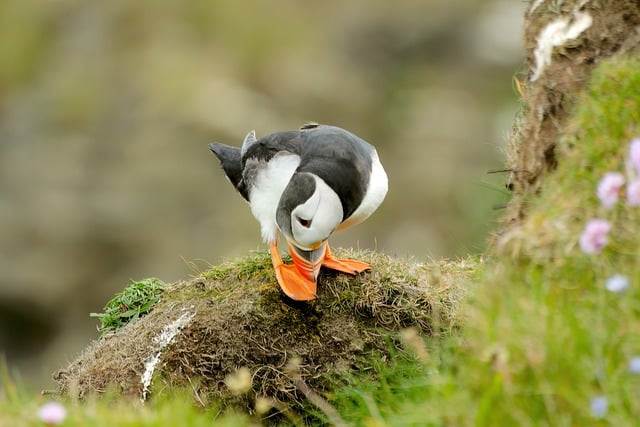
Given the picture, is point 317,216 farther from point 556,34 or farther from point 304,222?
point 556,34

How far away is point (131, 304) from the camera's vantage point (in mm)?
5676

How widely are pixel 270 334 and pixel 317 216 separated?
684 millimetres

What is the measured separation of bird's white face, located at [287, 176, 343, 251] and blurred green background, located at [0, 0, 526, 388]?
10784mm

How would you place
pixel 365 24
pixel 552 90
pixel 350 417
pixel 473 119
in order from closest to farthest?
1. pixel 350 417
2. pixel 552 90
3. pixel 473 119
4. pixel 365 24

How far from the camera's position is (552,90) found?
13.2 ft

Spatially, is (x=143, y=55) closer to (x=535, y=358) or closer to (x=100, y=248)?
(x=100, y=248)

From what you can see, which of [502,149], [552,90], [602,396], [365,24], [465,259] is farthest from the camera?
[365,24]

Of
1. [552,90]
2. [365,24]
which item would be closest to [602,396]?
[552,90]

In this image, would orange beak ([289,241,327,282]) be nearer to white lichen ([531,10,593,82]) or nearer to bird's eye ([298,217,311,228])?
bird's eye ([298,217,311,228])

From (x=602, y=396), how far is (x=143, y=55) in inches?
954

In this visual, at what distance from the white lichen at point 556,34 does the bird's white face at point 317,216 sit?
1338mm

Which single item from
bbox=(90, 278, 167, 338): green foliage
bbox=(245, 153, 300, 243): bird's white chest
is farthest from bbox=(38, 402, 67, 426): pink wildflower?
bbox=(245, 153, 300, 243): bird's white chest

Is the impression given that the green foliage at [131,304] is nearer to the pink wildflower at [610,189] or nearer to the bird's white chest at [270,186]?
the bird's white chest at [270,186]

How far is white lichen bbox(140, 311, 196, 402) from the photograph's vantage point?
15.6ft
